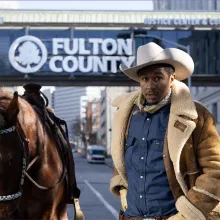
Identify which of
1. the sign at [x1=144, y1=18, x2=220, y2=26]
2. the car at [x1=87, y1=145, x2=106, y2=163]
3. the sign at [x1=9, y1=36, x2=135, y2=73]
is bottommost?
the car at [x1=87, y1=145, x2=106, y2=163]

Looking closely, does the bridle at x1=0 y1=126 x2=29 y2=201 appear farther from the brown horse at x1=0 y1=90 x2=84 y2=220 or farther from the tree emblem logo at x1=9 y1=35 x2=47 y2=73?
the tree emblem logo at x1=9 y1=35 x2=47 y2=73

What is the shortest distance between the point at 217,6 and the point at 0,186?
4623 centimetres

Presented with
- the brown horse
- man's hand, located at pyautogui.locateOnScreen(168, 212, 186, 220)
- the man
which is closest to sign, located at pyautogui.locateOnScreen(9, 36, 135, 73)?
the brown horse

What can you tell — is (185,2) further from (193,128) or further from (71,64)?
(193,128)

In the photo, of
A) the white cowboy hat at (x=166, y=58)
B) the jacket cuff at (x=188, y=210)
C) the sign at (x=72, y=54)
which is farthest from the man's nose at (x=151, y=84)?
the sign at (x=72, y=54)

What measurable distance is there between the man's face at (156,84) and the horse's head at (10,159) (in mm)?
988

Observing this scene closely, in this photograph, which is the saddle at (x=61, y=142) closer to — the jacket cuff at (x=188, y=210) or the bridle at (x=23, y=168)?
the bridle at (x=23, y=168)

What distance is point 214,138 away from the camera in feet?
9.60

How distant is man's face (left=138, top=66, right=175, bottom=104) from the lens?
314 centimetres

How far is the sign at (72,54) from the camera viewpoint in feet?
118

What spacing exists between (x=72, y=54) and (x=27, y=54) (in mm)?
3278

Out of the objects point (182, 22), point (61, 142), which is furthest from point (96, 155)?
point (61, 142)

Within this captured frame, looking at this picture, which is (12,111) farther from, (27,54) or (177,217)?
(27,54)

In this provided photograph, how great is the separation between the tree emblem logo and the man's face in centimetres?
3293
